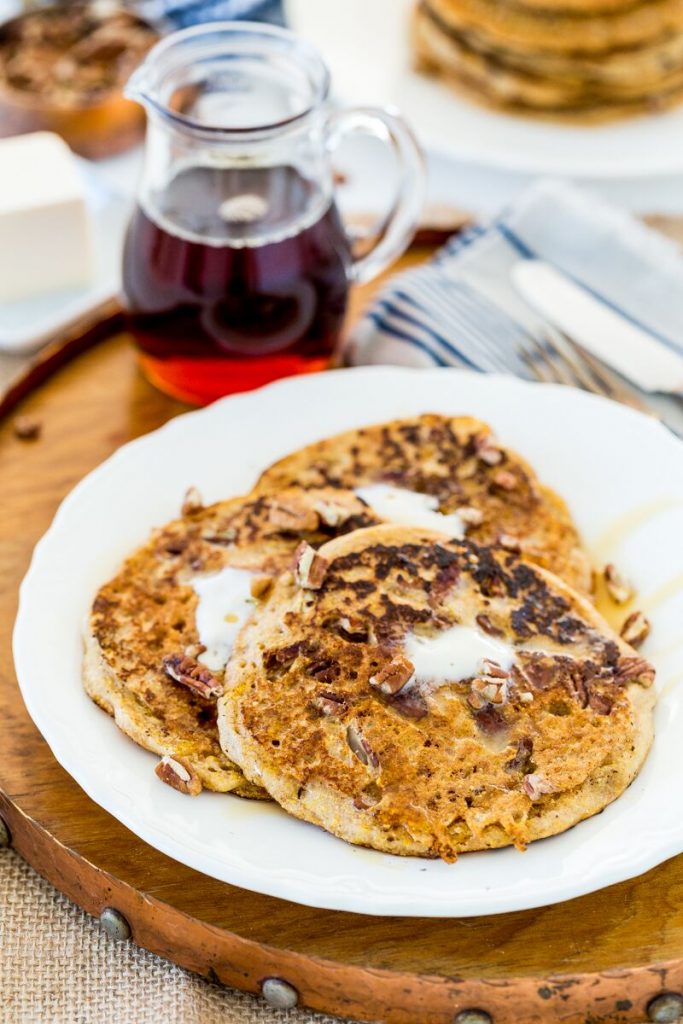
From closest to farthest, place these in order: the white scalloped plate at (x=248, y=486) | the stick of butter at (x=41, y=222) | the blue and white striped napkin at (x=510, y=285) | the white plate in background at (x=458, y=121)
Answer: the white scalloped plate at (x=248, y=486)
the blue and white striped napkin at (x=510, y=285)
the stick of butter at (x=41, y=222)
the white plate in background at (x=458, y=121)

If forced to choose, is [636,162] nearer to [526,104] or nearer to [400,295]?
[526,104]

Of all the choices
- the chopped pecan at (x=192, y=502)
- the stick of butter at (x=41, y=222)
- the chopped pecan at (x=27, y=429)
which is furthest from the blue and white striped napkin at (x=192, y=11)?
the chopped pecan at (x=192, y=502)

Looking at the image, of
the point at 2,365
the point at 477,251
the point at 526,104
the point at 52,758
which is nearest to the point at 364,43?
the point at 526,104

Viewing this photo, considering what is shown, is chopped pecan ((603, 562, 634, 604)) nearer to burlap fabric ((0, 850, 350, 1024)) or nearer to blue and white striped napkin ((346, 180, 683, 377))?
blue and white striped napkin ((346, 180, 683, 377))

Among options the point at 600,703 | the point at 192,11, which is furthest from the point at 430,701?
the point at 192,11

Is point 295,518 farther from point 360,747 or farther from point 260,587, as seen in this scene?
point 360,747

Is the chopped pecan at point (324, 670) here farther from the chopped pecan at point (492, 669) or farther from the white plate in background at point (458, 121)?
the white plate in background at point (458, 121)
